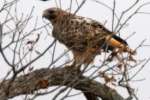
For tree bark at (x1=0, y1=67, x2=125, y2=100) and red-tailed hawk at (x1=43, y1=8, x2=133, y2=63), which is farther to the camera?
tree bark at (x1=0, y1=67, x2=125, y2=100)

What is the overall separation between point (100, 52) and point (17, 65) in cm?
71

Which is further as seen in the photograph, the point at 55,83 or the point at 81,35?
the point at 55,83

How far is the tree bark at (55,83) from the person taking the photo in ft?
14.3

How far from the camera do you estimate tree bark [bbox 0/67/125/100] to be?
437cm

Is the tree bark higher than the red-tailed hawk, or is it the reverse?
the red-tailed hawk

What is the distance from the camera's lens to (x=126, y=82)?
174 inches

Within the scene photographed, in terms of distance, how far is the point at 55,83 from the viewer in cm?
577

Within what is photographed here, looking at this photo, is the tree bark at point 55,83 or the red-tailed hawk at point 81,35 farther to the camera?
the tree bark at point 55,83


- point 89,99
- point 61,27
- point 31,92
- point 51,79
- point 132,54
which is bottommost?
point 89,99

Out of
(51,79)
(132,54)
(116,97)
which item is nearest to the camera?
(132,54)

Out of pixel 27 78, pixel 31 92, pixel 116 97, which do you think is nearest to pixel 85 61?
pixel 31 92

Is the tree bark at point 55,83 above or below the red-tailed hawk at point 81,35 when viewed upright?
below

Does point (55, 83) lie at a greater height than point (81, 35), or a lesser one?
lesser

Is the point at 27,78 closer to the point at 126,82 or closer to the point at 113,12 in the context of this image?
the point at 126,82
